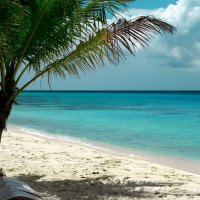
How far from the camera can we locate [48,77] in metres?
6.57

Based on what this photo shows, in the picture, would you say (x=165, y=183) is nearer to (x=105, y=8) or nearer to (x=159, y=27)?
(x=159, y=27)

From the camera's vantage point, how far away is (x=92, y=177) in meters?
6.72

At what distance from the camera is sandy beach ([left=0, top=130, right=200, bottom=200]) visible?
5664 mm

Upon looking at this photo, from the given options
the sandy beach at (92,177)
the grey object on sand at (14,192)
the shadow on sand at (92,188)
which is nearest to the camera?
the grey object on sand at (14,192)

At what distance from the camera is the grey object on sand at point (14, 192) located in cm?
309

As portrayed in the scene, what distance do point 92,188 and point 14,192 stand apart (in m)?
2.90

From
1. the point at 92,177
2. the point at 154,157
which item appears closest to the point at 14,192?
the point at 92,177

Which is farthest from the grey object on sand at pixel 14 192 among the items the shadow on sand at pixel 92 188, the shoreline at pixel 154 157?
the shoreline at pixel 154 157

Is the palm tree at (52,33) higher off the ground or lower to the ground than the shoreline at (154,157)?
higher

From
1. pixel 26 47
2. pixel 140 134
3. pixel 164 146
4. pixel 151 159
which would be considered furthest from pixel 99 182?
pixel 140 134

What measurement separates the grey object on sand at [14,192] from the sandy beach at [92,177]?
1919 mm

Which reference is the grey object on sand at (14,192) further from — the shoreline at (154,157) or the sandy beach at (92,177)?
the shoreline at (154,157)

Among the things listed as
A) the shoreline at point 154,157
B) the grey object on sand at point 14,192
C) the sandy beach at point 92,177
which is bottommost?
the shoreline at point 154,157

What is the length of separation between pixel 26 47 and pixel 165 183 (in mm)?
2951
